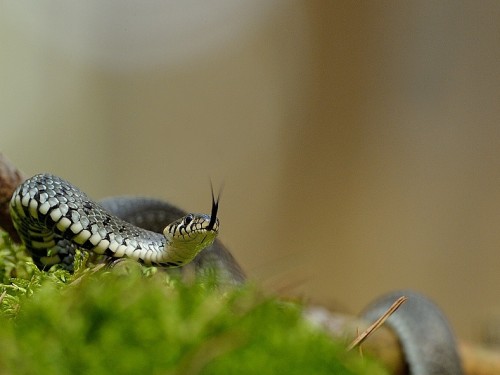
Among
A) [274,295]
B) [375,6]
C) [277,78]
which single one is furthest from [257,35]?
[274,295]

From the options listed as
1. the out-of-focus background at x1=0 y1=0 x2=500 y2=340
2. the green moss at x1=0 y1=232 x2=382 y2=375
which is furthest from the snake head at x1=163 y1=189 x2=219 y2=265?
the out-of-focus background at x1=0 y1=0 x2=500 y2=340

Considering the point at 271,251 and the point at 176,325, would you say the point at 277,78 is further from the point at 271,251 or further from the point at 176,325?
the point at 176,325

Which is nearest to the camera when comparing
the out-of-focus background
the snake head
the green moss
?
the green moss

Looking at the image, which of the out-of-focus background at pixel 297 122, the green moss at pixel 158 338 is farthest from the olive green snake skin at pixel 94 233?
the out-of-focus background at pixel 297 122

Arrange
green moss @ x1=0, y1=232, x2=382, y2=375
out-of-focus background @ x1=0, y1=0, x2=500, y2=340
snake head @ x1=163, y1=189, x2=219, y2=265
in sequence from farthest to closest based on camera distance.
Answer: out-of-focus background @ x1=0, y1=0, x2=500, y2=340 → snake head @ x1=163, y1=189, x2=219, y2=265 → green moss @ x1=0, y1=232, x2=382, y2=375

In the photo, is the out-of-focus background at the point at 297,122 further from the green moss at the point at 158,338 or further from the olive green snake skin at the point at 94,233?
the green moss at the point at 158,338

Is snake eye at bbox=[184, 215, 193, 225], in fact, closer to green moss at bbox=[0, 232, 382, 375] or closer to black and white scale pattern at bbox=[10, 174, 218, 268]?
black and white scale pattern at bbox=[10, 174, 218, 268]

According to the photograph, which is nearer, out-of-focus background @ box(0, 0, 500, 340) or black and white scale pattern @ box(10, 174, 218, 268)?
black and white scale pattern @ box(10, 174, 218, 268)
